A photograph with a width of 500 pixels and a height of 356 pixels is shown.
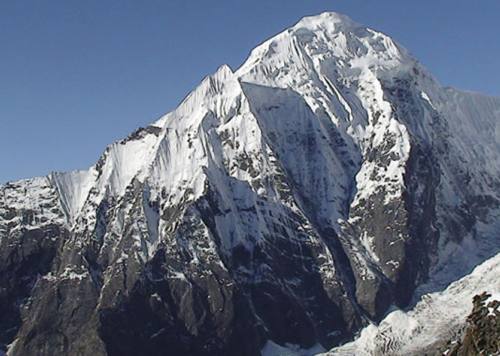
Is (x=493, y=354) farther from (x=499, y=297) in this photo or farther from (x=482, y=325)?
(x=499, y=297)

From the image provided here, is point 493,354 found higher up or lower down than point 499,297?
lower down

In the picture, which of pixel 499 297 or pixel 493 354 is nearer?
pixel 493 354

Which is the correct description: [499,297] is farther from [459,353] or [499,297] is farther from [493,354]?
[493,354]

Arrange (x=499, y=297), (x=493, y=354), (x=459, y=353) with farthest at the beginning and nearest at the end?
(x=499, y=297), (x=459, y=353), (x=493, y=354)

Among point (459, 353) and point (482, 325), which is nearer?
point (482, 325)

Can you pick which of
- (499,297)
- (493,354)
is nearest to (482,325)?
(493,354)

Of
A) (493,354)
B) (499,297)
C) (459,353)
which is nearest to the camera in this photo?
(493,354)

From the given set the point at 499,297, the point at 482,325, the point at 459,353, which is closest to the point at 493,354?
the point at 482,325

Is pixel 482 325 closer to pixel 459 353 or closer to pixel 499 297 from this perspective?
pixel 459 353
